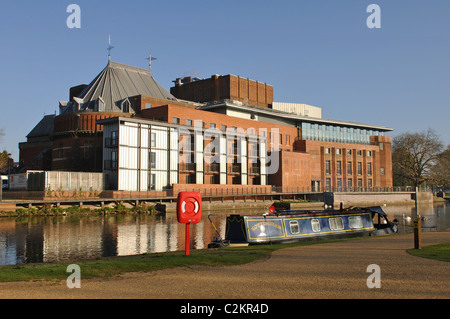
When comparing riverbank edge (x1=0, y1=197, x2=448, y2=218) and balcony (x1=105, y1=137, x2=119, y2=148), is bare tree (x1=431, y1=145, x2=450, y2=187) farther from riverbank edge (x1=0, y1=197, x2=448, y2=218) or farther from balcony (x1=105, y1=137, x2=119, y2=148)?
balcony (x1=105, y1=137, x2=119, y2=148)

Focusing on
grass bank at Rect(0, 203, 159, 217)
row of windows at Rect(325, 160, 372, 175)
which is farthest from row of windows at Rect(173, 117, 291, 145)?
grass bank at Rect(0, 203, 159, 217)

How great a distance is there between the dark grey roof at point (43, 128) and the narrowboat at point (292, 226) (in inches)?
3469

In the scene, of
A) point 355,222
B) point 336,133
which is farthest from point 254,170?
point 355,222

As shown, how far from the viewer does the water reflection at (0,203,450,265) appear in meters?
24.1

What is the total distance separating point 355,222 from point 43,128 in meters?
92.1

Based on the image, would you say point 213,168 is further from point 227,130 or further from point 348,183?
point 348,183

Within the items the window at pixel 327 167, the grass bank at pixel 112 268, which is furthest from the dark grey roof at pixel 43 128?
the grass bank at pixel 112 268

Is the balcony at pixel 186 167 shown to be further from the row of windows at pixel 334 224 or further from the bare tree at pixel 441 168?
the bare tree at pixel 441 168

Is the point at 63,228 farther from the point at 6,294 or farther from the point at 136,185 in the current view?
the point at 6,294

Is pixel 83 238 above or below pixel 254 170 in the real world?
below

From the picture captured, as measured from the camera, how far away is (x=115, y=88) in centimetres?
8062

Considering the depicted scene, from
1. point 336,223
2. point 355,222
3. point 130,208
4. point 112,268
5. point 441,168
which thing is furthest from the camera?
point 441,168

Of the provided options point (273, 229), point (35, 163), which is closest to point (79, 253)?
point (273, 229)

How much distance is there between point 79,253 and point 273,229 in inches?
444
